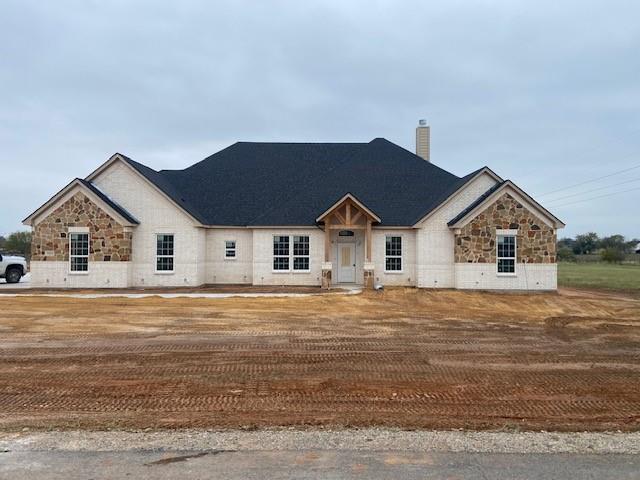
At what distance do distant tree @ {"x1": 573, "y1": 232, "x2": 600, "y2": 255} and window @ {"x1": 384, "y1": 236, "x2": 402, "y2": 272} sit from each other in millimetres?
89709

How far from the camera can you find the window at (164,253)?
2361cm

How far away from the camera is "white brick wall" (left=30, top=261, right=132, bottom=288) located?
→ 74.6 feet

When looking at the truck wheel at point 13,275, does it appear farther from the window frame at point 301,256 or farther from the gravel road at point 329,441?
the gravel road at point 329,441

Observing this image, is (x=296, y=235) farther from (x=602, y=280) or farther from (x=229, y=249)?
(x=602, y=280)

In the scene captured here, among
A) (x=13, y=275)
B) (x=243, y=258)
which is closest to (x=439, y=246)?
(x=243, y=258)

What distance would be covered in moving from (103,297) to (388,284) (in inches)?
503

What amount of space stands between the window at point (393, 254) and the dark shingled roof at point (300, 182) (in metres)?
0.91

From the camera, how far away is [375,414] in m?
6.24

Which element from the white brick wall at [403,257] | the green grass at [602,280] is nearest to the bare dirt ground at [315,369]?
the white brick wall at [403,257]

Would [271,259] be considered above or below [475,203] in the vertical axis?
below

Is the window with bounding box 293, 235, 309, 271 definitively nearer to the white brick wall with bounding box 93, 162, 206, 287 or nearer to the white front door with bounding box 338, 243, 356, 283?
the white front door with bounding box 338, 243, 356, 283

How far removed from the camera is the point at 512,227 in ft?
73.6

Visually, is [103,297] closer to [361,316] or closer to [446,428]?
[361,316]

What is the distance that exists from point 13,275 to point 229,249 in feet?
43.7
